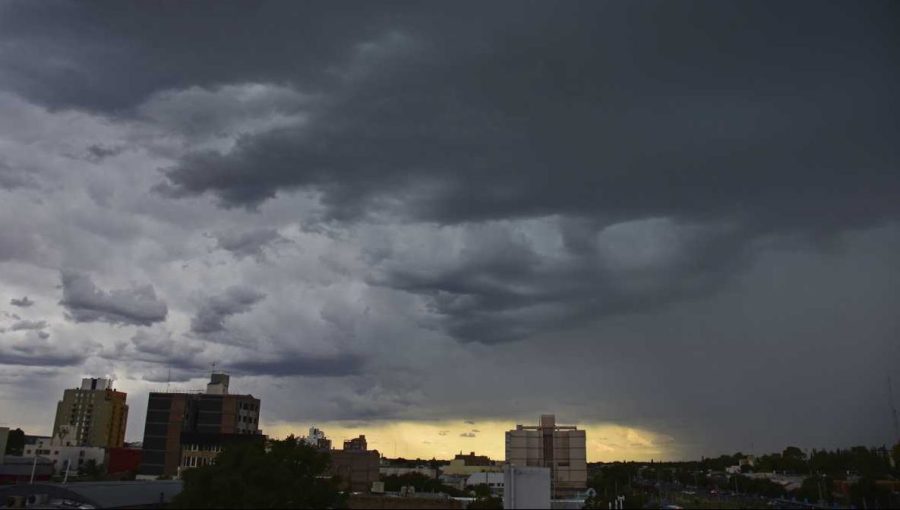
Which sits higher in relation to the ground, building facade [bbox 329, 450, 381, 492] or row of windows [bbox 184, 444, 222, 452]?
row of windows [bbox 184, 444, 222, 452]

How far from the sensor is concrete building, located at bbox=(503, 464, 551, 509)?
6269cm

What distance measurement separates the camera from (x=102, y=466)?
19800 centimetres

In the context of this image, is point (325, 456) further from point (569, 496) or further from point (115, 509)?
point (569, 496)

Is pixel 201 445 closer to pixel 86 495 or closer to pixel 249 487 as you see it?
pixel 86 495

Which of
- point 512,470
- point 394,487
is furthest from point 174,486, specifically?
point 512,470

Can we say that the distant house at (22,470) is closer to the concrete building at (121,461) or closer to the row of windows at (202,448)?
the concrete building at (121,461)

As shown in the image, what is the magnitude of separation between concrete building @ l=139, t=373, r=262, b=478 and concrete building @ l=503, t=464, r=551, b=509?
122032 mm

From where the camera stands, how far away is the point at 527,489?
207ft

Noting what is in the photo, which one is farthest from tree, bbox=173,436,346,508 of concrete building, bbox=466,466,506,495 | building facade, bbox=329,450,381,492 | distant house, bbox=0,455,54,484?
concrete building, bbox=466,466,506,495

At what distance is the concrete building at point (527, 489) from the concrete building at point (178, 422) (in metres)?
122

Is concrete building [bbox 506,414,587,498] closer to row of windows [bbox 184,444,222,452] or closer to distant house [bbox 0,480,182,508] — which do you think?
distant house [bbox 0,480,182,508]

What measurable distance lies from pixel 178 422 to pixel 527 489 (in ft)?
435

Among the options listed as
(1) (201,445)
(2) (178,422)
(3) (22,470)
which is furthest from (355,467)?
(3) (22,470)

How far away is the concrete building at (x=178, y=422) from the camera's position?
557 ft
